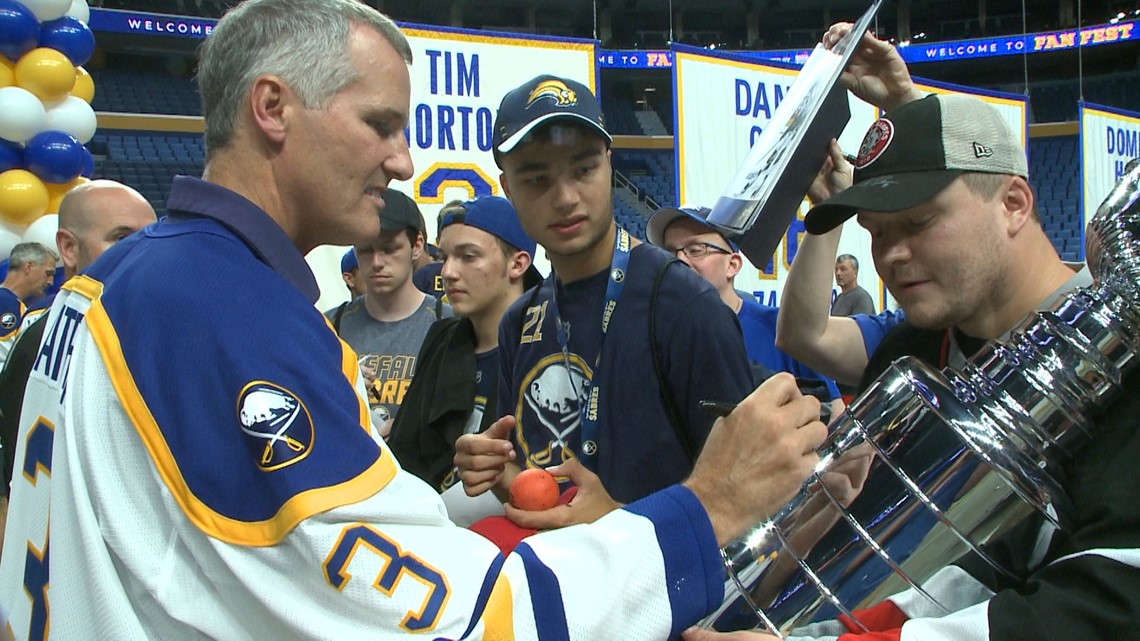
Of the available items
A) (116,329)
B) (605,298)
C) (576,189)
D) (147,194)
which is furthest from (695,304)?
(147,194)

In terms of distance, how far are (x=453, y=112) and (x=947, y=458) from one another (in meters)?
4.19

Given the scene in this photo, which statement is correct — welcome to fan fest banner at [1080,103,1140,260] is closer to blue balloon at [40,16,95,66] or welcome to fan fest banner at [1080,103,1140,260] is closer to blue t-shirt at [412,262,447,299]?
blue t-shirt at [412,262,447,299]

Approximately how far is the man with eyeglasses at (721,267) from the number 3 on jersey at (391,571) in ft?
7.62

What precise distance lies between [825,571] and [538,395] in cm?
88

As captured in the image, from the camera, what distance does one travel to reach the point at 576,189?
1.75m

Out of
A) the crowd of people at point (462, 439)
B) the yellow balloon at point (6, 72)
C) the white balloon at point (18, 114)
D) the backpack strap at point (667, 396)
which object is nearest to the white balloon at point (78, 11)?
the yellow balloon at point (6, 72)

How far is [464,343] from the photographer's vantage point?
2643mm

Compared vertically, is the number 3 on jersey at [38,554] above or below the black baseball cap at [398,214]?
below

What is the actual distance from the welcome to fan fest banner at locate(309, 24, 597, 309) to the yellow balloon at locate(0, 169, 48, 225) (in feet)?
7.31

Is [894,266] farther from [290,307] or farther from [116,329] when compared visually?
[116,329]

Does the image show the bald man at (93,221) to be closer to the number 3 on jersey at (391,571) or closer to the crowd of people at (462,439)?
the crowd of people at (462,439)

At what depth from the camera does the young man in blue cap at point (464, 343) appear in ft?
8.13

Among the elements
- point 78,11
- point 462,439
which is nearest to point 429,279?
point 462,439

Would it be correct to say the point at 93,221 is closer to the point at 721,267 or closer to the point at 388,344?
the point at 388,344
